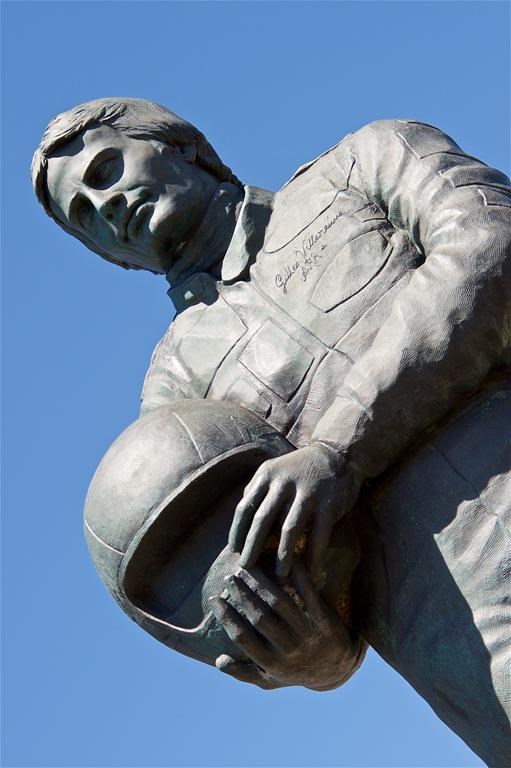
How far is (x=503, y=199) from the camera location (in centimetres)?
589

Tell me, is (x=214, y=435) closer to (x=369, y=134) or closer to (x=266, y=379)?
(x=266, y=379)

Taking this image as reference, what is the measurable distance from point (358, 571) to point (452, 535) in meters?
0.48

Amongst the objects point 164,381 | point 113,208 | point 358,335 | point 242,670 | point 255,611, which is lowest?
point 242,670

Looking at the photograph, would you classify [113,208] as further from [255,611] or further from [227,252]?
[255,611]

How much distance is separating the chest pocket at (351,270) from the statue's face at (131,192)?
2.86ft

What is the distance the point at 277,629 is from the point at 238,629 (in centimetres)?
15

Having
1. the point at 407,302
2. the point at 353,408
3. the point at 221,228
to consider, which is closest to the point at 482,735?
the point at 353,408

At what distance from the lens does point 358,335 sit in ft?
19.5

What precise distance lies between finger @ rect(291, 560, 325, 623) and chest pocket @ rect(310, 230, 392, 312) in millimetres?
1236

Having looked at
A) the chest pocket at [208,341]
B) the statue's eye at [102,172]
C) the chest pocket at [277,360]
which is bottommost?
the chest pocket at [277,360]

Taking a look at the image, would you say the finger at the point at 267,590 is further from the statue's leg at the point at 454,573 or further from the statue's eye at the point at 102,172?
the statue's eye at the point at 102,172
